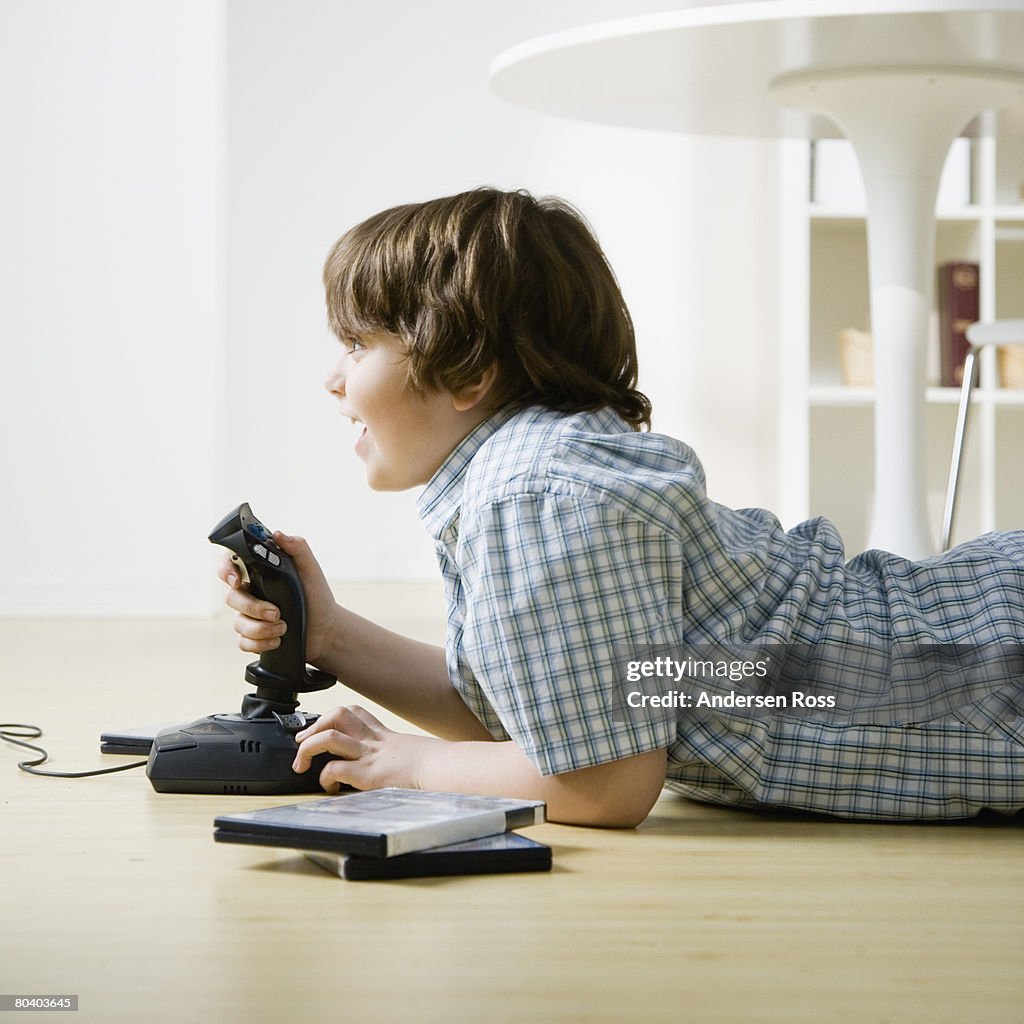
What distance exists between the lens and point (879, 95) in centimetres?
196

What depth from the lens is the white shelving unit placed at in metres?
3.18

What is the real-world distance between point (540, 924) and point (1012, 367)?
2.92 m

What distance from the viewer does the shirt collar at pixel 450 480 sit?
0.99 meters

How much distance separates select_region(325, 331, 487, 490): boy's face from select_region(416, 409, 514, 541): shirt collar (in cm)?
1

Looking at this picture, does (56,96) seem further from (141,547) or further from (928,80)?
(928,80)

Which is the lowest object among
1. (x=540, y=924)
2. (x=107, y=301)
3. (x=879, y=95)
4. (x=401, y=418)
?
(x=540, y=924)

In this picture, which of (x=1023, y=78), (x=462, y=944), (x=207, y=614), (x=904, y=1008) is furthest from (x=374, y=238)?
(x=207, y=614)

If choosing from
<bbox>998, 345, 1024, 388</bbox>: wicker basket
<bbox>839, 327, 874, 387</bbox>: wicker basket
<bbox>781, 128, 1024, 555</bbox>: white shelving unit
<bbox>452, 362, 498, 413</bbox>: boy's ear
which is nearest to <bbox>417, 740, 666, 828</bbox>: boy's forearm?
<bbox>452, 362, 498, 413</bbox>: boy's ear

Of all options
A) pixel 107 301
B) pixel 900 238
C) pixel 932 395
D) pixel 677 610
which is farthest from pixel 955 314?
pixel 677 610

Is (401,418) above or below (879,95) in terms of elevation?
below

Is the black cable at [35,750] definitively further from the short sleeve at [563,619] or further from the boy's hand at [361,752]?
the short sleeve at [563,619]

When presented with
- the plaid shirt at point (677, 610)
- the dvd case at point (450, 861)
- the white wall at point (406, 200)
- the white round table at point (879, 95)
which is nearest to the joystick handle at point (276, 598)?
the plaid shirt at point (677, 610)
